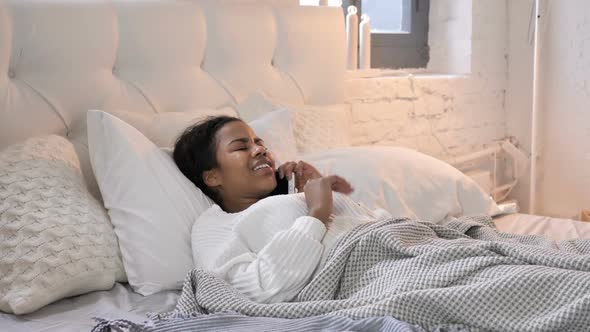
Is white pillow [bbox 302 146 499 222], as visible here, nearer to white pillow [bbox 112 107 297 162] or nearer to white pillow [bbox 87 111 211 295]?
white pillow [bbox 112 107 297 162]

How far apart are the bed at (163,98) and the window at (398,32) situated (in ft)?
2.47

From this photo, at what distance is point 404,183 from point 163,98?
0.71m

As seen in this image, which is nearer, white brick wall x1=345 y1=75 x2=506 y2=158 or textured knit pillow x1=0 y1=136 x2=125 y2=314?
textured knit pillow x1=0 y1=136 x2=125 y2=314

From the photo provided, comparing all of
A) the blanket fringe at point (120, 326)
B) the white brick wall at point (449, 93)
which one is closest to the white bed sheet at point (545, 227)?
the white brick wall at point (449, 93)

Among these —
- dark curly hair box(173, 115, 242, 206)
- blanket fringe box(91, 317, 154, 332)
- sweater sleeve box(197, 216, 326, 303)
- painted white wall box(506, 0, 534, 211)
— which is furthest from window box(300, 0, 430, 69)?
blanket fringe box(91, 317, 154, 332)

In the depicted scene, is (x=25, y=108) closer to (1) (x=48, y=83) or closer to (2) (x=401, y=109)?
(1) (x=48, y=83)

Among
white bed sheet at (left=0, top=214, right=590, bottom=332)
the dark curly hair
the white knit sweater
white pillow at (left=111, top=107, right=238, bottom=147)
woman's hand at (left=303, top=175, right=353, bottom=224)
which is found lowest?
white bed sheet at (left=0, top=214, right=590, bottom=332)

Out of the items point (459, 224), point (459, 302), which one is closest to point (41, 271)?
point (459, 302)

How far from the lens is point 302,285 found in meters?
1.33

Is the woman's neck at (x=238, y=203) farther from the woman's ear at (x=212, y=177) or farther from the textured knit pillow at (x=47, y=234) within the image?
the textured knit pillow at (x=47, y=234)

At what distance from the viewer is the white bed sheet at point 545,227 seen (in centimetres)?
190

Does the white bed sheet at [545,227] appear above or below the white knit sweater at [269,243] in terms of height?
below

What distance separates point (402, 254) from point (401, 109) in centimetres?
172

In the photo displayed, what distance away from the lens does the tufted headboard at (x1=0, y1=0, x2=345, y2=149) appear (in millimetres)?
1712
